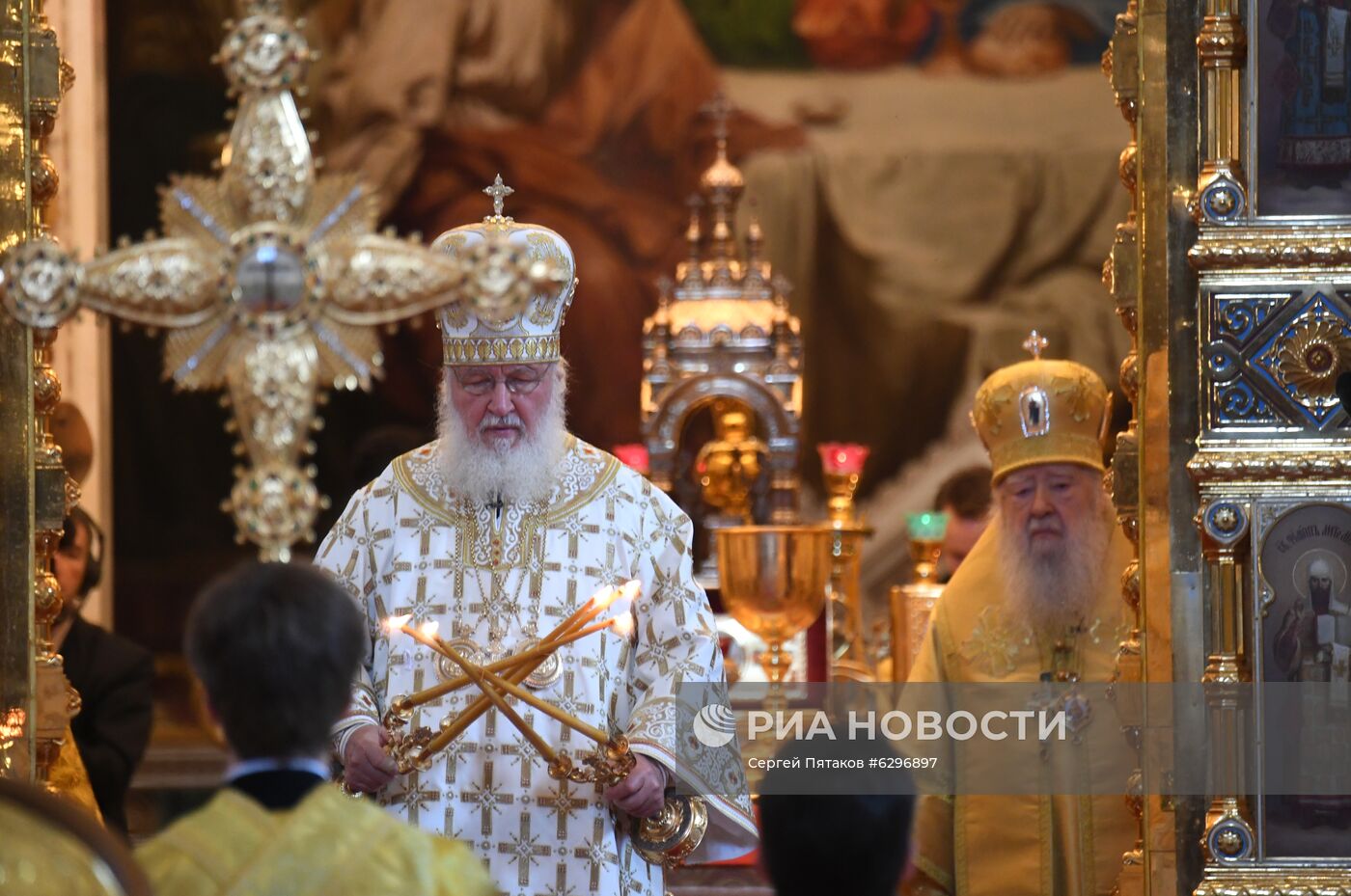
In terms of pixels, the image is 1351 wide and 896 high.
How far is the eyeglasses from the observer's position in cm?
469

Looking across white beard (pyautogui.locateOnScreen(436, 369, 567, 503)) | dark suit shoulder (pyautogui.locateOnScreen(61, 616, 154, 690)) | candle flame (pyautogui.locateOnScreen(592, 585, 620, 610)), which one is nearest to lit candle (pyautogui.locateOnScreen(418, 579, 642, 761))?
candle flame (pyautogui.locateOnScreen(592, 585, 620, 610))

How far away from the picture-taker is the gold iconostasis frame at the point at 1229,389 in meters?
4.50

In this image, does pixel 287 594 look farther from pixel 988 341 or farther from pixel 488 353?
pixel 988 341

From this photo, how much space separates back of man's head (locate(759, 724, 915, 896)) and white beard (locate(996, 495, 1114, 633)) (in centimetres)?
288

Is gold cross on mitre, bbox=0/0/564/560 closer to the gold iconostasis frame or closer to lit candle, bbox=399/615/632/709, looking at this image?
lit candle, bbox=399/615/632/709

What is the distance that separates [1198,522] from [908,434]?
6.68 metres

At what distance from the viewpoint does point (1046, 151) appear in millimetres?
11219

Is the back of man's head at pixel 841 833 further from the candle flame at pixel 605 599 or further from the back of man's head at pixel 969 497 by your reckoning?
the back of man's head at pixel 969 497

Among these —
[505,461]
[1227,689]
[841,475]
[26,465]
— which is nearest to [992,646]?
[1227,689]

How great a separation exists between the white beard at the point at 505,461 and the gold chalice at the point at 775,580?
5.36ft

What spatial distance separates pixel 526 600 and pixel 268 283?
1.85 m

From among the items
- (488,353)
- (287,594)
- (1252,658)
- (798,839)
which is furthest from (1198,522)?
(287,594)

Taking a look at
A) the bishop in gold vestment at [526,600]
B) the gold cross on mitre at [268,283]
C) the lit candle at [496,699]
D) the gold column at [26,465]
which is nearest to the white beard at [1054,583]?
the bishop in gold vestment at [526,600]

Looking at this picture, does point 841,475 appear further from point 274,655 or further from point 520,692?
point 274,655
